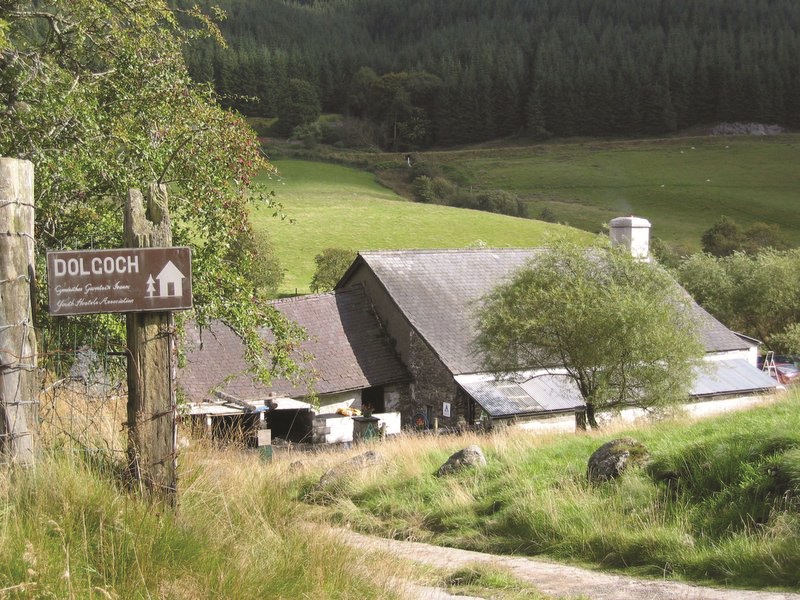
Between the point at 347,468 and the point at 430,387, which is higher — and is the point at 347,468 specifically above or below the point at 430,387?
above

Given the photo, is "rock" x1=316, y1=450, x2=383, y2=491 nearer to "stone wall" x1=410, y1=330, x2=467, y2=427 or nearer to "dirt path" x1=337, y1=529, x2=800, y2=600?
"dirt path" x1=337, y1=529, x2=800, y2=600

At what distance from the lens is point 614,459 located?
8.85m

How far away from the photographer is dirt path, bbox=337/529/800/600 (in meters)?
6.10

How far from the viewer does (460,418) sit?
86.2ft

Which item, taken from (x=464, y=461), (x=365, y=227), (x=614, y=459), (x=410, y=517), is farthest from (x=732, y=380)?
(x=365, y=227)

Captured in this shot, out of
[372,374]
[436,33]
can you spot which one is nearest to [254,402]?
[372,374]

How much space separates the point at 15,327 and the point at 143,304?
2.68 ft

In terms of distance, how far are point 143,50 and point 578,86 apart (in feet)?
486

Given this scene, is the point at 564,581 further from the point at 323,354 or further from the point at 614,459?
the point at 323,354

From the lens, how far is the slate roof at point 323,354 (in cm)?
2614

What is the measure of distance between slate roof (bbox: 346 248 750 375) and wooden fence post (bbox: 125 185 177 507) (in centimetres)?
2142

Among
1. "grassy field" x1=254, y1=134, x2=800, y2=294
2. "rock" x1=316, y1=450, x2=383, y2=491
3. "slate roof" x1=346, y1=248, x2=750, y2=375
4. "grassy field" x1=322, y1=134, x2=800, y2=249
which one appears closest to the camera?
"rock" x1=316, y1=450, x2=383, y2=491

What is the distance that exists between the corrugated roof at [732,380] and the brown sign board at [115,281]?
984 inches

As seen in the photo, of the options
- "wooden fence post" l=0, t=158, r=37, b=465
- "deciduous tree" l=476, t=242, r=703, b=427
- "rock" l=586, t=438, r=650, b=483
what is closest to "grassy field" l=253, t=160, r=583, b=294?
"deciduous tree" l=476, t=242, r=703, b=427
